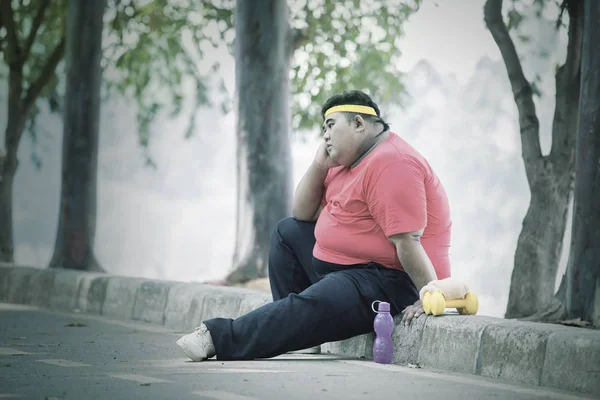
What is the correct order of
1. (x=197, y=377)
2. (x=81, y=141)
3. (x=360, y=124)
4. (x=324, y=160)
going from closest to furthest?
(x=197, y=377) → (x=360, y=124) → (x=324, y=160) → (x=81, y=141)

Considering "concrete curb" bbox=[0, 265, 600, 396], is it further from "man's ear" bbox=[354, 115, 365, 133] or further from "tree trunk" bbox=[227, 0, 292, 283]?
A: "tree trunk" bbox=[227, 0, 292, 283]

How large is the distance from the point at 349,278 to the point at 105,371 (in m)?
1.40

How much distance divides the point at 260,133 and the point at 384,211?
4.55 meters

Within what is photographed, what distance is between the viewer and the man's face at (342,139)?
5969 mm

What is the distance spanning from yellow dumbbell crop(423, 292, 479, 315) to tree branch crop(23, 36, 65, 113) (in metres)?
9.93

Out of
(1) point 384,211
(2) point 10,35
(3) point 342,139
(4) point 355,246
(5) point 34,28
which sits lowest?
(4) point 355,246

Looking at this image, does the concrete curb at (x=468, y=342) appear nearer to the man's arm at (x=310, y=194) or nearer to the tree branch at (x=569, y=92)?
the man's arm at (x=310, y=194)

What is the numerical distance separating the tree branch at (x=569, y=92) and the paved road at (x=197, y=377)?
2892 mm

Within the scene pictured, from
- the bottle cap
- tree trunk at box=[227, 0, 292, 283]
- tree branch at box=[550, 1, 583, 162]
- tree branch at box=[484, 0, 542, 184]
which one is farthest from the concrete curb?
tree branch at box=[550, 1, 583, 162]

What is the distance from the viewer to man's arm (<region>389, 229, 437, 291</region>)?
5.59 m

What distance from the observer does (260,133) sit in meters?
10.1

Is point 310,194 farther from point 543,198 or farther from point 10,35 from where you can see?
point 10,35

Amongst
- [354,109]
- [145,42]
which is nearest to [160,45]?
[145,42]

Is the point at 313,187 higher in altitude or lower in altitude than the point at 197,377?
higher
